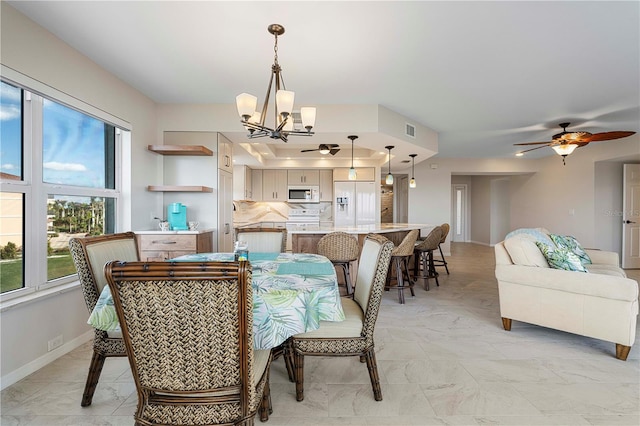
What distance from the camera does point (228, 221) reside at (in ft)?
14.0

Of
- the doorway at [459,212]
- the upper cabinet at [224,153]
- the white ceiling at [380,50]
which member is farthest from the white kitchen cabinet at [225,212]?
the doorway at [459,212]

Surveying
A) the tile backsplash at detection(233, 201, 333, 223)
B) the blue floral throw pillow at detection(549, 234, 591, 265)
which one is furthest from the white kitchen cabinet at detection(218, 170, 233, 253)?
the blue floral throw pillow at detection(549, 234, 591, 265)

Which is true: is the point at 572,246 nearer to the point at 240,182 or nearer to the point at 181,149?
the point at 181,149

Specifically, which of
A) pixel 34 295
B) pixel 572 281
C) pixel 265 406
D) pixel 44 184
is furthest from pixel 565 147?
pixel 34 295

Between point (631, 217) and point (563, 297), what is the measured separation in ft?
17.0

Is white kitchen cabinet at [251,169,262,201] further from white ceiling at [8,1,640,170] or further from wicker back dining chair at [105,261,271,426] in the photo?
wicker back dining chair at [105,261,271,426]

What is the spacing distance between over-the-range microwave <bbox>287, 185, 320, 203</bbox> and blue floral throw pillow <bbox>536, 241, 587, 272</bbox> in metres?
4.82

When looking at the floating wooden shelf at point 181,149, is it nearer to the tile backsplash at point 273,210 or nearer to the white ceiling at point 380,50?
the white ceiling at point 380,50

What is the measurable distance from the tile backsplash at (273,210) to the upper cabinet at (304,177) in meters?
0.58

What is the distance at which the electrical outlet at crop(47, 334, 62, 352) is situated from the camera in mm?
2232

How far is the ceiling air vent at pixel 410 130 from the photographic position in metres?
4.33

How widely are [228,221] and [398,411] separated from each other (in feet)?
10.6

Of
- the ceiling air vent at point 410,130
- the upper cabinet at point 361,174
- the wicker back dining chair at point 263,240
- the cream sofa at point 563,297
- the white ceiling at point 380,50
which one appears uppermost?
the white ceiling at point 380,50

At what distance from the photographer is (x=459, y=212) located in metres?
10.2
